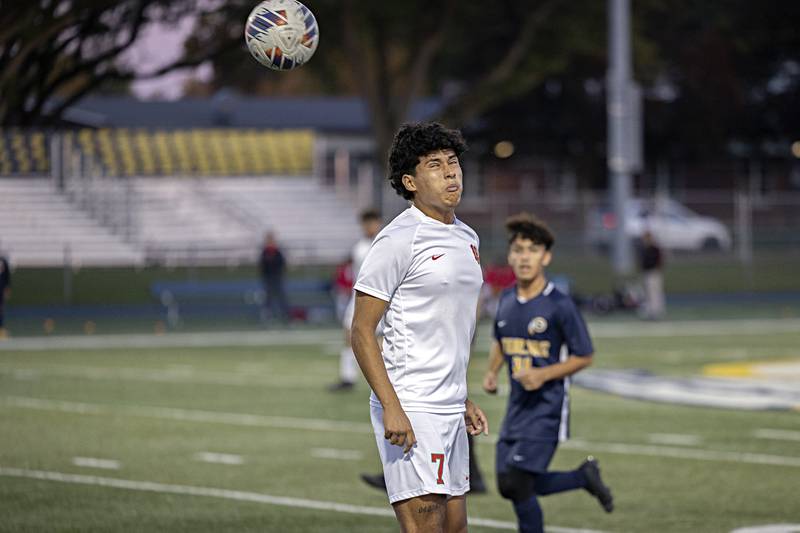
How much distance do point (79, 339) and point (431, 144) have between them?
816 inches

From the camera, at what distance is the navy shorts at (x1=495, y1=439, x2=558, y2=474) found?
789cm

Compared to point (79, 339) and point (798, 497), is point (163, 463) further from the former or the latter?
point (79, 339)

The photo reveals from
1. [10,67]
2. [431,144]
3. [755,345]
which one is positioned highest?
[10,67]

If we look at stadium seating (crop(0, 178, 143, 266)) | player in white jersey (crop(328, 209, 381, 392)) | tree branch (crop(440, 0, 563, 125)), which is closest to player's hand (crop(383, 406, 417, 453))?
player in white jersey (crop(328, 209, 381, 392))

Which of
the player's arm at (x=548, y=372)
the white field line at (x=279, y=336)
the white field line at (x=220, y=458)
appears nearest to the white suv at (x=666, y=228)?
the white field line at (x=279, y=336)

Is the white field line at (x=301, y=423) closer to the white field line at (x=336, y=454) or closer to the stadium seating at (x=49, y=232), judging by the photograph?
the white field line at (x=336, y=454)

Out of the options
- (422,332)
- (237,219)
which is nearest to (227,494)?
(422,332)

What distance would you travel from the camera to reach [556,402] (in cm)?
808

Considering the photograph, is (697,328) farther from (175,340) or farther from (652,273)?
(175,340)

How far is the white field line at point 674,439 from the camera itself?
1263 centimetres

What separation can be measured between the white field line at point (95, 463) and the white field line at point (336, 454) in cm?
168

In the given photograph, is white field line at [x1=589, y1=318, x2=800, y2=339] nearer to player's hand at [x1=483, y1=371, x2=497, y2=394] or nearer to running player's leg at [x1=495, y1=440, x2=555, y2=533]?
player's hand at [x1=483, y1=371, x2=497, y2=394]

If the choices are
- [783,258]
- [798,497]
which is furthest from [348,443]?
[783,258]

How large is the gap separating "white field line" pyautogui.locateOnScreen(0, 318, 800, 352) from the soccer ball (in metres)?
17.2
